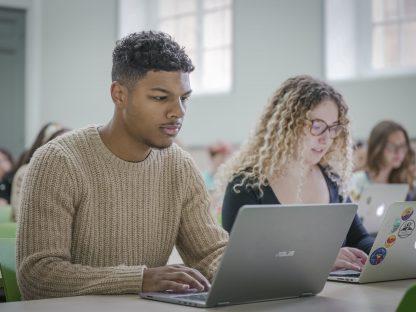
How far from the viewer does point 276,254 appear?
2014 mm

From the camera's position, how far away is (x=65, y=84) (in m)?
10.8

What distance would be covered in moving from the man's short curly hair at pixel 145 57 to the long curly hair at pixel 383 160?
10.6 feet

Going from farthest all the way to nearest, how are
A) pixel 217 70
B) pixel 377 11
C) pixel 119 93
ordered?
pixel 217 70 < pixel 377 11 < pixel 119 93

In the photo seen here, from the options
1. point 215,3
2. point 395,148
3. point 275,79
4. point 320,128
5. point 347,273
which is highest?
point 215,3

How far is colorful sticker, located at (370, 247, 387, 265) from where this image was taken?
2.39 m

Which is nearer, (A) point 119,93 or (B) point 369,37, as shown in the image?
(A) point 119,93

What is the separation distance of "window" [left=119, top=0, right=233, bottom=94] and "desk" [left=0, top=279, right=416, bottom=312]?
719cm

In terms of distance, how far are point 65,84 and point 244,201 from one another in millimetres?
8100

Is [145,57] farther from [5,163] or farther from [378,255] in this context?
[5,163]

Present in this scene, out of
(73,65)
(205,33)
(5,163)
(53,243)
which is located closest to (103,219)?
(53,243)

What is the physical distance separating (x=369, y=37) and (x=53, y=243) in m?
6.04

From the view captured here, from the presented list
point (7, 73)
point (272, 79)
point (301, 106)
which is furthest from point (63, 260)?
point (7, 73)

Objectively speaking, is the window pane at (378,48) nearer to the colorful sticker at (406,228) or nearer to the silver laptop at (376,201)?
the silver laptop at (376,201)

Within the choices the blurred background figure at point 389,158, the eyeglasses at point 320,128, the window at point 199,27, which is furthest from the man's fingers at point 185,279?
the window at point 199,27
